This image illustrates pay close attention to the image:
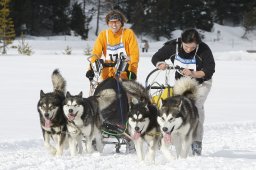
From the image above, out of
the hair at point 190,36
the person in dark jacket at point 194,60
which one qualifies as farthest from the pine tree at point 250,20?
the hair at point 190,36

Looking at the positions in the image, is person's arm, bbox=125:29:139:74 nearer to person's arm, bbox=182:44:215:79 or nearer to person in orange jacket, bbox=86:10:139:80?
person in orange jacket, bbox=86:10:139:80

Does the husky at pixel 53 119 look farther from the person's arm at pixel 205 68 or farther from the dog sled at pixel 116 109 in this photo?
the person's arm at pixel 205 68

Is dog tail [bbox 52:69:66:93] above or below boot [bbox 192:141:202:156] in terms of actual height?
above

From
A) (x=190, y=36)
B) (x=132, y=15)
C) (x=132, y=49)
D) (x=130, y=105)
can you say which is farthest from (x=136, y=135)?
(x=132, y=15)

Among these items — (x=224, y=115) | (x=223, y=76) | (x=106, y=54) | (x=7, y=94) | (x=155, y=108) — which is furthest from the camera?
(x=223, y=76)

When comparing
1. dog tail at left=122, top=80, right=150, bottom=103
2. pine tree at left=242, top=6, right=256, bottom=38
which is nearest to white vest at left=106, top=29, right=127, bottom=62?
dog tail at left=122, top=80, right=150, bottom=103

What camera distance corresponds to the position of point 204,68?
5.30 meters

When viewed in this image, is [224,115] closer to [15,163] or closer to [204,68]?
[204,68]

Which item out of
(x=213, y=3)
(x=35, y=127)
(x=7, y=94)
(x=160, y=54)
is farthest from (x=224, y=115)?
(x=213, y=3)

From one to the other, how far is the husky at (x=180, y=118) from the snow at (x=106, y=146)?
25 cm

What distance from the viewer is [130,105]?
505 centimetres

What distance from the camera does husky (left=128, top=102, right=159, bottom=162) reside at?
4855 millimetres

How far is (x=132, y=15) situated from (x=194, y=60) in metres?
40.8

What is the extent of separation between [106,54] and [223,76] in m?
11.0
